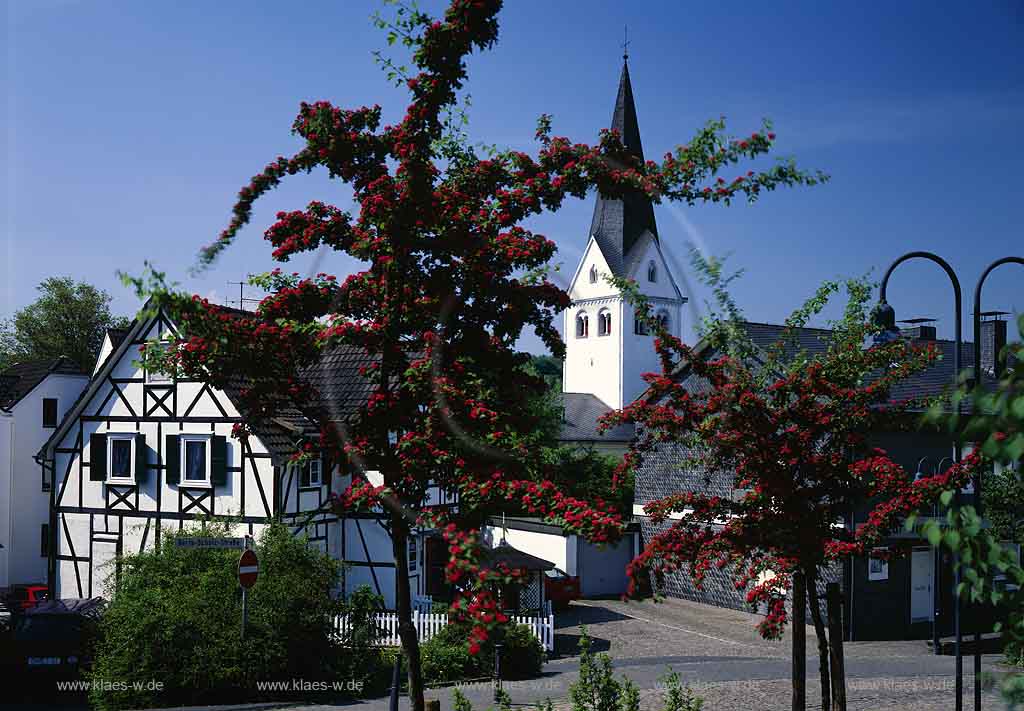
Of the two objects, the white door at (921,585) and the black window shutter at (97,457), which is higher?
the black window shutter at (97,457)

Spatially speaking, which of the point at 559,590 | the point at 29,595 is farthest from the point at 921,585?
the point at 29,595

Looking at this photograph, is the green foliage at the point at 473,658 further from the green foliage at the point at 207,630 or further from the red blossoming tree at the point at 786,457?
the red blossoming tree at the point at 786,457

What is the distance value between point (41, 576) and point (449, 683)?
25.5 metres

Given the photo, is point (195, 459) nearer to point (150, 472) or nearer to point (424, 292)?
point (150, 472)

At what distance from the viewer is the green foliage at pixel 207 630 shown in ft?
53.6

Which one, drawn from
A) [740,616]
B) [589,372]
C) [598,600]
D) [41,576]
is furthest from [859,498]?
[589,372]

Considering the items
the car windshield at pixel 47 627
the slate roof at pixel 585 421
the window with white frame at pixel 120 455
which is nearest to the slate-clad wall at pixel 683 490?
the window with white frame at pixel 120 455

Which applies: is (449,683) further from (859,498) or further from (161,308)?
(161,308)

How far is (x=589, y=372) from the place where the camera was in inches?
3506

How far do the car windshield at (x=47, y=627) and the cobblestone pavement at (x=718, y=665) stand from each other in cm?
494

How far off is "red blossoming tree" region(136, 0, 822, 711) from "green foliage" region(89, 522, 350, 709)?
31.4 ft

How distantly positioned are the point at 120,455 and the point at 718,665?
56.8 feet

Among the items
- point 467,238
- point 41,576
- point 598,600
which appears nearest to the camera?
point 467,238

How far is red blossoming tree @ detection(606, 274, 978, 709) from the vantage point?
1177 centimetres
